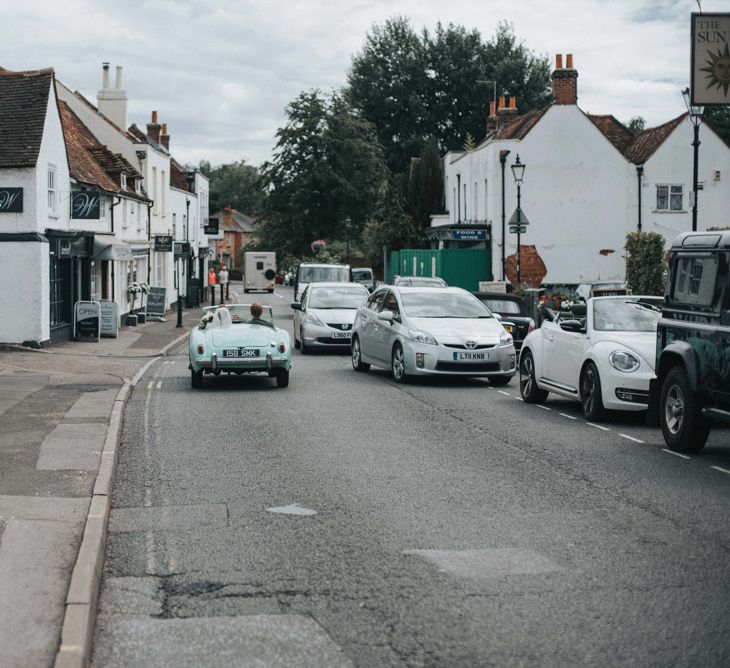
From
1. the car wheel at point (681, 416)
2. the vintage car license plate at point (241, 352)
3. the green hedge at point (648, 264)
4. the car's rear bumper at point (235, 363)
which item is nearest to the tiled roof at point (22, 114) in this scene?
the car's rear bumper at point (235, 363)

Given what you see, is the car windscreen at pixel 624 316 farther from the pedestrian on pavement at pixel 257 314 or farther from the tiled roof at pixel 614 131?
the tiled roof at pixel 614 131

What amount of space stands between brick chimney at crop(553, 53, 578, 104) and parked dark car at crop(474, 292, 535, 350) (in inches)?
960

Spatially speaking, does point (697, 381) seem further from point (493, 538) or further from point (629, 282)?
point (629, 282)

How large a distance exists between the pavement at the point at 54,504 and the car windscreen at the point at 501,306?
9212mm

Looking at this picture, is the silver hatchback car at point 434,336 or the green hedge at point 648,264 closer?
the silver hatchback car at point 434,336

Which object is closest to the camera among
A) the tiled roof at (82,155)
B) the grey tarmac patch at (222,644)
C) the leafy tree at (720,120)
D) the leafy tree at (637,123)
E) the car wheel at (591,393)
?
the grey tarmac patch at (222,644)

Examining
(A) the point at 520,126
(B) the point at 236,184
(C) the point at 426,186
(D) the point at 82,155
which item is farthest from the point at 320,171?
(B) the point at 236,184

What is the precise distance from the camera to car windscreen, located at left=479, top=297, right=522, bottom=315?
87.1 feet

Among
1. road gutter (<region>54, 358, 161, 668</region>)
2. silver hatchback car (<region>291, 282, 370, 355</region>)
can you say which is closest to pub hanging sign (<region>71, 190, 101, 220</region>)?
silver hatchback car (<region>291, 282, 370, 355</region>)

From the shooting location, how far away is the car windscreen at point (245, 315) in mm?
19759

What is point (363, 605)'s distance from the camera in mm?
6082

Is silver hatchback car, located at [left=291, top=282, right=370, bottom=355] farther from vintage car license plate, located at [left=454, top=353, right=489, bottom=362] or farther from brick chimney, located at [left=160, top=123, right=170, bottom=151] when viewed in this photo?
brick chimney, located at [left=160, top=123, right=170, bottom=151]

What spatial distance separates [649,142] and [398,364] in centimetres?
3465

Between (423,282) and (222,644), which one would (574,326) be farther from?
(423,282)
